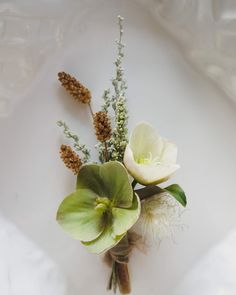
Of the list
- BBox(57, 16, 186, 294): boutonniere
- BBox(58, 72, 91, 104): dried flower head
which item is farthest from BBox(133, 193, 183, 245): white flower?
BBox(58, 72, 91, 104): dried flower head

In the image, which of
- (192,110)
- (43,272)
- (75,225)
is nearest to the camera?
(75,225)

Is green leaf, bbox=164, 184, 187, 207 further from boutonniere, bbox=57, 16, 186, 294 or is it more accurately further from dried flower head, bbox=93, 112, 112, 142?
dried flower head, bbox=93, 112, 112, 142

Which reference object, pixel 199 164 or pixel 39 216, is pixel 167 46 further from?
pixel 39 216

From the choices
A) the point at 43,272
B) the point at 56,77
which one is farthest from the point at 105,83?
the point at 43,272

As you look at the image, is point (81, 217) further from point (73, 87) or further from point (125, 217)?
point (73, 87)

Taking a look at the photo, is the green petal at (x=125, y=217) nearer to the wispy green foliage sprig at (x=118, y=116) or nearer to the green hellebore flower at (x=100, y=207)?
the green hellebore flower at (x=100, y=207)
